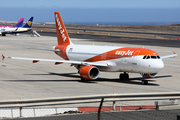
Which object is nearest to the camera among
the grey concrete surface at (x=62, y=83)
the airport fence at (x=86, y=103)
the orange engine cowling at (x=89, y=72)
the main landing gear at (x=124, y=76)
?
the airport fence at (x=86, y=103)

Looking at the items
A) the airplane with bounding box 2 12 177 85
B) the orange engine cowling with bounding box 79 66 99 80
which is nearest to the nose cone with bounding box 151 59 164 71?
the airplane with bounding box 2 12 177 85

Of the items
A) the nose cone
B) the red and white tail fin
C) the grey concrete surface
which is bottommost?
the grey concrete surface

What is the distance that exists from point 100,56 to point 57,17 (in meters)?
10.00

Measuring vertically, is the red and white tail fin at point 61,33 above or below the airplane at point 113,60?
above

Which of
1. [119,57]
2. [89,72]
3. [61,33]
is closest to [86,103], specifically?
[89,72]

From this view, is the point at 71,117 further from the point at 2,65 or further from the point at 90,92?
the point at 2,65

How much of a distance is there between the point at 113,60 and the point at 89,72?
3267mm

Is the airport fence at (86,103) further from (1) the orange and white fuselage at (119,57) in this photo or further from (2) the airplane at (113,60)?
(2) the airplane at (113,60)

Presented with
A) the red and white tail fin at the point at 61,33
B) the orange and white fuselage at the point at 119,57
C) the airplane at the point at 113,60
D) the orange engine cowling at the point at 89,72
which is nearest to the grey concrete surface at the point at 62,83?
the orange engine cowling at the point at 89,72

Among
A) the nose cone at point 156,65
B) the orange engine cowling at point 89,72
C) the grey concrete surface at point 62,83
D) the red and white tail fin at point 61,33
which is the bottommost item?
the grey concrete surface at point 62,83

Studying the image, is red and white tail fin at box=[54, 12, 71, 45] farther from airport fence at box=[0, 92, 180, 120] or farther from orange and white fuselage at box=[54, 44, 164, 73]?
airport fence at box=[0, 92, 180, 120]

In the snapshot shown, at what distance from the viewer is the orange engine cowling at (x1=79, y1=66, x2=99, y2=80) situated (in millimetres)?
32750

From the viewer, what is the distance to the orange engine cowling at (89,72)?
32.8 metres

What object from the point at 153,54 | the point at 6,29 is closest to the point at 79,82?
the point at 153,54
